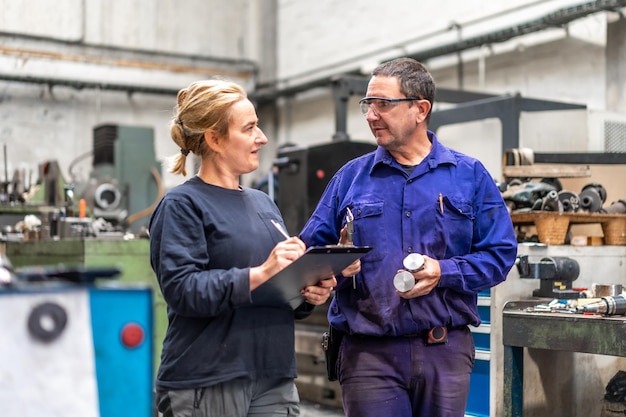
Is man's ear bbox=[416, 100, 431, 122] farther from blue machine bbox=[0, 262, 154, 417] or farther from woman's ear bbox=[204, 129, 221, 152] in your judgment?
blue machine bbox=[0, 262, 154, 417]

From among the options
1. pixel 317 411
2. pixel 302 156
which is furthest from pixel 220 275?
pixel 302 156

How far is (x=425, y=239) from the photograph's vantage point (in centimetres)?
175

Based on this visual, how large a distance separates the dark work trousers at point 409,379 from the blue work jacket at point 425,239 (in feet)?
0.13

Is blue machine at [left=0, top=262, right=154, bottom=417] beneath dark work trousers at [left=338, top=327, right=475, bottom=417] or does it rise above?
above

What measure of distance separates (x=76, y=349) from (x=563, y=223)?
2.34m

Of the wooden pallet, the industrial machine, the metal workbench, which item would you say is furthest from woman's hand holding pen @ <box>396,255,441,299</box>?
the industrial machine

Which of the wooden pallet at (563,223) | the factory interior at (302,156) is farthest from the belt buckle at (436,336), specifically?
the wooden pallet at (563,223)

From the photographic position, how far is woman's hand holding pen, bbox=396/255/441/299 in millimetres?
1649

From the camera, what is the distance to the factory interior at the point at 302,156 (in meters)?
0.92

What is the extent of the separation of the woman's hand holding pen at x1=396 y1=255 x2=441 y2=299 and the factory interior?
57 cm

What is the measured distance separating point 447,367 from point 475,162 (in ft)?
1.61

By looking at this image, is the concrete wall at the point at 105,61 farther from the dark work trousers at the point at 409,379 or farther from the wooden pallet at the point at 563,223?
the dark work trousers at the point at 409,379

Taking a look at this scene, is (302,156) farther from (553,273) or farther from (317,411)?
(553,273)

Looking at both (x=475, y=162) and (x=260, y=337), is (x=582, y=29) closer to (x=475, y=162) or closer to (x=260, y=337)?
(x=475, y=162)
